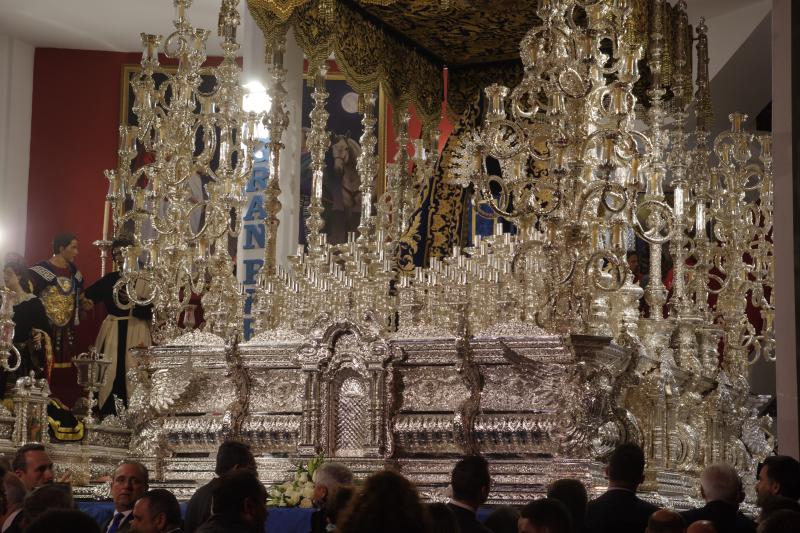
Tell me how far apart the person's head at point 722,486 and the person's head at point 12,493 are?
318 centimetres

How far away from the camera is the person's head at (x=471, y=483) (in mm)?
5871

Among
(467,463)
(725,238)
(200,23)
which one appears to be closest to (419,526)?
(467,463)

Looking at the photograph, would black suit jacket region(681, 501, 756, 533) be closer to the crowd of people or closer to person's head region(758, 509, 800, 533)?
the crowd of people

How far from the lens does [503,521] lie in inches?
246

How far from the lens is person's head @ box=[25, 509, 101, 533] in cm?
360

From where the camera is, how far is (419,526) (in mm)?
Result: 3727

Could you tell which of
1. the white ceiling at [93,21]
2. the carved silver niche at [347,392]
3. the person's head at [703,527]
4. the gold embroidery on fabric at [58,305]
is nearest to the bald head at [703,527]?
the person's head at [703,527]

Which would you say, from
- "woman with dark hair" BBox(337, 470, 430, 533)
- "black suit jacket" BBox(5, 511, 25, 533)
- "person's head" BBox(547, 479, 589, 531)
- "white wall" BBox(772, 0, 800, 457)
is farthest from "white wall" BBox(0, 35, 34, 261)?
"woman with dark hair" BBox(337, 470, 430, 533)

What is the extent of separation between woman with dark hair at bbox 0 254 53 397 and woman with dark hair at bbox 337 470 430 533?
11.0m

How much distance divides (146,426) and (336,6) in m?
4.42

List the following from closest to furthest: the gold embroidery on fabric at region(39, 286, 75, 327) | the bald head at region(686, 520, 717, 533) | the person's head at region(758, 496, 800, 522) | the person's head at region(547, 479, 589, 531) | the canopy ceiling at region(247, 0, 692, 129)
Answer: the bald head at region(686, 520, 717, 533), the person's head at region(758, 496, 800, 522), the person's head at region(547, 479, 589, 531), the canopy ceiling at region(247, 0, 692, 129), the gold embroidery on fabric at region(39, 286, 75, 327)

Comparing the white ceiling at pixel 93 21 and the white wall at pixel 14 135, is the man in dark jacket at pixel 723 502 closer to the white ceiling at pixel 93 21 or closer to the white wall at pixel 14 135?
the white ceiling at pixel 93 21

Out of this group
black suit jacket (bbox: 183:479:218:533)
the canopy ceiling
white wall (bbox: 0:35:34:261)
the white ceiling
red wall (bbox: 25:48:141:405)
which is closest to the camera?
black suit jacket (bbox: 183:479:218:533)

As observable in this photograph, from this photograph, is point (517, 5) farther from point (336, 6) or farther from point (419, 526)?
point (419, 526)
